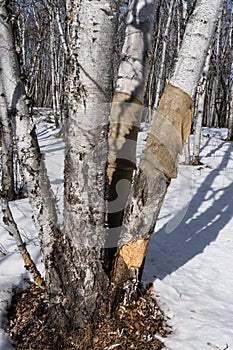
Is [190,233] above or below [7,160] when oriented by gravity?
below

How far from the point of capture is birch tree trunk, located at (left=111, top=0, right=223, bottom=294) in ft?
5.84

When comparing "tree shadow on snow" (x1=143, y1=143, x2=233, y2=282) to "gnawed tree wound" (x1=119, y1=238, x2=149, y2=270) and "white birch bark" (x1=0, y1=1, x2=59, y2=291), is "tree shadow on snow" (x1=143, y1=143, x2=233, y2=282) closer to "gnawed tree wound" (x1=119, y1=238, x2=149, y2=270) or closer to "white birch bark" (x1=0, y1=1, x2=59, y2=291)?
"gnawed tree wound" (x1=119, y1=238, x2=149, y2=270)

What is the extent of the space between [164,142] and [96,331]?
1.35 meters

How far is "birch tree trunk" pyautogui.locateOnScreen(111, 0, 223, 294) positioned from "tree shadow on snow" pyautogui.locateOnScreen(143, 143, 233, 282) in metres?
0.73

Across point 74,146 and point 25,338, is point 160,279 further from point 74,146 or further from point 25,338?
point 74,146

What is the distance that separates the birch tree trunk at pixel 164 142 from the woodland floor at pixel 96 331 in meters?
0.22

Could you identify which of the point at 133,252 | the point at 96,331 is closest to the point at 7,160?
the point at 133,252

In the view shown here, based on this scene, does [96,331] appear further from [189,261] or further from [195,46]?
[195,46]

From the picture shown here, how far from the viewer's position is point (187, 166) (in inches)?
269

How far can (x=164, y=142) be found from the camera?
189 centimetres

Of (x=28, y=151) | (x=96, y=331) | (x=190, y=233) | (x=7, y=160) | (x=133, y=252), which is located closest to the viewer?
(x=28, y=151)

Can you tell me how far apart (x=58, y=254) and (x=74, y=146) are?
748mm

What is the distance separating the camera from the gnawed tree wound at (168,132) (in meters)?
1.86

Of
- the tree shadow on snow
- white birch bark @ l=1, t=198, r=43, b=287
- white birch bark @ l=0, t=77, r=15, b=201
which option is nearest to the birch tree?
white birch bark @ l=1, t=198, r=43, b=287
